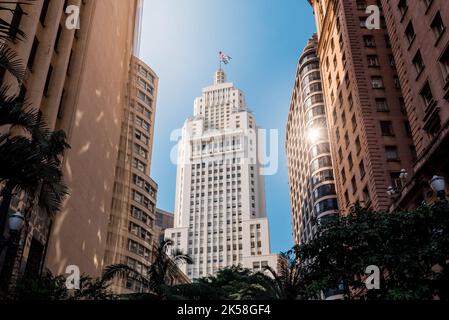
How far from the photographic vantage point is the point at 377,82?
44.5 meters

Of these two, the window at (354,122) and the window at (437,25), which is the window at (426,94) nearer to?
the window at (437,25)

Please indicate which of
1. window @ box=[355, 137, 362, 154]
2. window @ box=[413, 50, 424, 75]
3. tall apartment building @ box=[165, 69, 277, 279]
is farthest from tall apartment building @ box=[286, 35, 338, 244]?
tall apartment building @ box=[165, 69, 277, 279]

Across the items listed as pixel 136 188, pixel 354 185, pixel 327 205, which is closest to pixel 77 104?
pixel 354 185

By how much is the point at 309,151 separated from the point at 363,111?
3170cm

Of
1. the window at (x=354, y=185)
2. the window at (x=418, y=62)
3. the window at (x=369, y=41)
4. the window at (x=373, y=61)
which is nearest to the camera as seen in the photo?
the window at (x=418, y=62)

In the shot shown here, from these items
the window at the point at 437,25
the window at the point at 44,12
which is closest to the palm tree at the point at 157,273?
the window at the point at 44,12

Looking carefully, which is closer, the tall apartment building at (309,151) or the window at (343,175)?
the window at (343,175)

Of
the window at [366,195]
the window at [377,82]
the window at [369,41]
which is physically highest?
the window at [369,41]

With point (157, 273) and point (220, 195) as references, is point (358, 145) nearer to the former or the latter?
point (157, 273)

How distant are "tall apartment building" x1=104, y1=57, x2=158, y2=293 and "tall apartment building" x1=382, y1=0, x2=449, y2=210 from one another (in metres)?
28.8

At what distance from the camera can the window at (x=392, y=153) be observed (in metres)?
39.3

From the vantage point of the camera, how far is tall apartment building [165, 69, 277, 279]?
136625mm

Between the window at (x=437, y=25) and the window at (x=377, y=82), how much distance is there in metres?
15.8

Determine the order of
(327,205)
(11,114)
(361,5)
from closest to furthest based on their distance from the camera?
1. (11,114)
2. (361,5)
3. (327,205)
